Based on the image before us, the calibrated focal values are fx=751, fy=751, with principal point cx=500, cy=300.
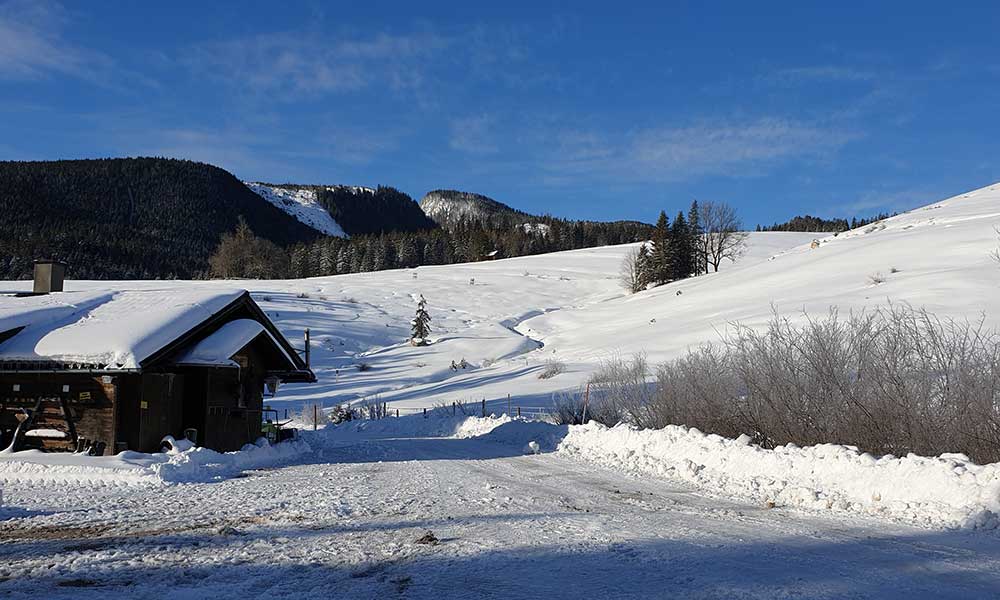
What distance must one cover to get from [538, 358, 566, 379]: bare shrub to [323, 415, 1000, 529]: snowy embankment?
56.3 ft

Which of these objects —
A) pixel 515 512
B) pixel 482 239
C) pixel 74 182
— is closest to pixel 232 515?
pixel 515 512

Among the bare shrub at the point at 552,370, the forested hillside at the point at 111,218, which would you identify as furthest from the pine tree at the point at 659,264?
the forested hillside at the point at 111,218

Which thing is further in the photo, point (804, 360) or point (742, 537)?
point (804, 360)

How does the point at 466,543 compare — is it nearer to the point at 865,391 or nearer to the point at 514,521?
the point at 514,521

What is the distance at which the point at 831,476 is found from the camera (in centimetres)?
1064

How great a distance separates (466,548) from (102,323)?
12.7 m

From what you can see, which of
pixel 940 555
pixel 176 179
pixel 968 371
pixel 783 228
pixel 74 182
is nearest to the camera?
pixel 940 555

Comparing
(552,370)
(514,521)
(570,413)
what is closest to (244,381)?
(570,413)

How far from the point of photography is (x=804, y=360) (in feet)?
46.5

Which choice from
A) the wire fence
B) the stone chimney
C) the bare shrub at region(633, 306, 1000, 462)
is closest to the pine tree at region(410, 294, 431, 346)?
the wire fence

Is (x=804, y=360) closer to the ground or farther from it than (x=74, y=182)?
closer to the ground

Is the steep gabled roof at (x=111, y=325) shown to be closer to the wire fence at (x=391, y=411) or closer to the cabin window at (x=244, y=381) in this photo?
the cabin window at (x=244, y=381)

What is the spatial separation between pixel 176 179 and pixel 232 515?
203234mm

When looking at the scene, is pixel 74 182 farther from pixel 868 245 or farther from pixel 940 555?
pixel 940 555
